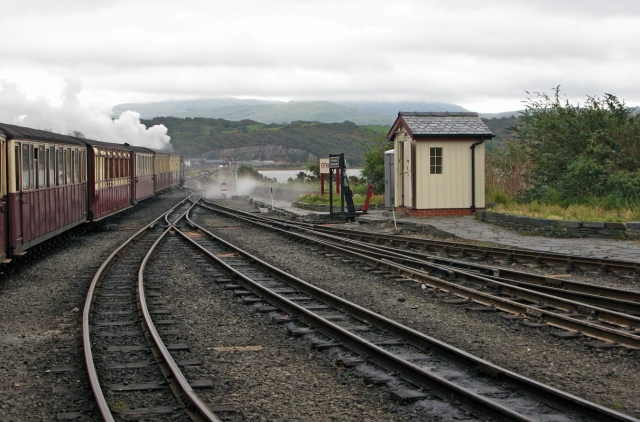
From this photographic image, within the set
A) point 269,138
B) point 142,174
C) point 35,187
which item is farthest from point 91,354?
point 269,138

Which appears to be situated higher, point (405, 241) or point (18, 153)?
point (18, 153)

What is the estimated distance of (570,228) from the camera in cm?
1844

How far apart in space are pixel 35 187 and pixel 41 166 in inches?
33.4

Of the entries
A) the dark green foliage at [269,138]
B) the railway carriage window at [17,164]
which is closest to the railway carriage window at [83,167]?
the railway carriage window at [17,164]

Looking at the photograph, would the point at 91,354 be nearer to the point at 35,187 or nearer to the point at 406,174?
the point at 35,187

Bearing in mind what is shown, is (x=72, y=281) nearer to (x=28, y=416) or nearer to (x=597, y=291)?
(x=28, y=416)

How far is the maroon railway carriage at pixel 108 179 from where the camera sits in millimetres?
22688

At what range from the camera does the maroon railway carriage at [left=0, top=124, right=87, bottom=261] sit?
42.5ft

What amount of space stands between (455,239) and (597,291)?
316 inches

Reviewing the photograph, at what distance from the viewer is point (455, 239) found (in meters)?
19.0

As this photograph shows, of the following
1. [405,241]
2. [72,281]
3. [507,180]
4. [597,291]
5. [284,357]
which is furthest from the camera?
[507,180]

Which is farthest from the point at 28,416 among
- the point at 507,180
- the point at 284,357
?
the point at 507,180

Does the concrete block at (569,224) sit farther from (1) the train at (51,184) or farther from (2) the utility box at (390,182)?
(1) the train at (51,184)

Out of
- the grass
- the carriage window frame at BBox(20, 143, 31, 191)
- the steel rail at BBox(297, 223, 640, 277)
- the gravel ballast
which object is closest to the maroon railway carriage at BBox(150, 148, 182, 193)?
the grass
